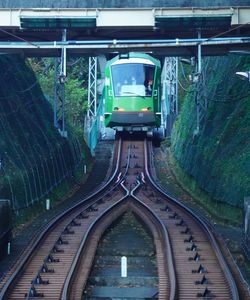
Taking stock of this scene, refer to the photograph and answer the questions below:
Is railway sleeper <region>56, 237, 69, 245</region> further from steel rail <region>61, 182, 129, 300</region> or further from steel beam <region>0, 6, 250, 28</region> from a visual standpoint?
steel beam <region>0, 6, 250, 28</region>


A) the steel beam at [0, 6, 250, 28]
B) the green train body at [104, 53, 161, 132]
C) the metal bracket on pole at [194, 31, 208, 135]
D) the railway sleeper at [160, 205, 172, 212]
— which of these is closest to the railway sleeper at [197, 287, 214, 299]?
the railway sleeper at [160, 205, 172, 212]

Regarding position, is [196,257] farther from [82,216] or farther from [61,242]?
[82,216]

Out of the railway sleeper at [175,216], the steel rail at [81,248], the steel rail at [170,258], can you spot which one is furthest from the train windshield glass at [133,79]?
the railway sleeper at [175,216]

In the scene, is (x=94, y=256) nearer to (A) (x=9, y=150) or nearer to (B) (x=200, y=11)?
(A) (x=9, y=150)

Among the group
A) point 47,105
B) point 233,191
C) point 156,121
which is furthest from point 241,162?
point 47,105

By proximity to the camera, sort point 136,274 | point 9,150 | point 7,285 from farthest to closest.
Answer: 1. point 9,150
2. point 136,274
3. point 7,285

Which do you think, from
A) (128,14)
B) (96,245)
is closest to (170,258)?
(96,245)
